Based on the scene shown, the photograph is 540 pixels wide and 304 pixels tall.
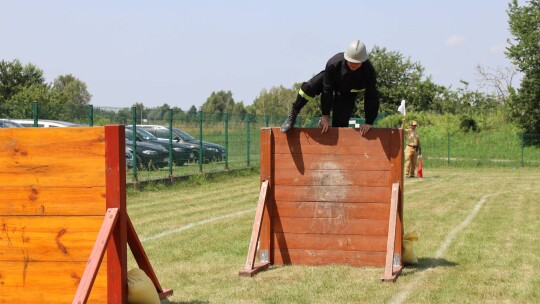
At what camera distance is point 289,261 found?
930 centimetres

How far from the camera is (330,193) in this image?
9.27 meters

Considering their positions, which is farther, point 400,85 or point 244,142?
point 400,85

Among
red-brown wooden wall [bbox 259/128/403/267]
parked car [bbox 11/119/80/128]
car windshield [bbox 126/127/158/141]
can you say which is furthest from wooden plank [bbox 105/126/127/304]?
car windshield [bbox 126/127/158/141]

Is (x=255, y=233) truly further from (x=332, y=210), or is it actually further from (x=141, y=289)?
(x=141, y=289)

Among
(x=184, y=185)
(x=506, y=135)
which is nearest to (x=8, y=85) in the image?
(x=506, y=135)

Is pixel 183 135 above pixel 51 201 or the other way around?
above

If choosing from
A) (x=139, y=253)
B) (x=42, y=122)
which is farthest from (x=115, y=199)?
(x=42, y=122)

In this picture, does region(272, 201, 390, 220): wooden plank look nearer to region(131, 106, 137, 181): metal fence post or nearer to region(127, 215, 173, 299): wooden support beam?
region(127, 215, 173, 299): wooden support beam

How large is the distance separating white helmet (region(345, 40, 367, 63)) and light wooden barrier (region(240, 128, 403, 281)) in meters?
0.88

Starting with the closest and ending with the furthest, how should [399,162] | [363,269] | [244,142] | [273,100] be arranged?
1. [363,269]
2. [399,162]
3. [244,142]
4. [273,100]

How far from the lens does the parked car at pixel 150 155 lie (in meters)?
20.7

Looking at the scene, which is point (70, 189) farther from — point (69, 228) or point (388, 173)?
point (388, 173)

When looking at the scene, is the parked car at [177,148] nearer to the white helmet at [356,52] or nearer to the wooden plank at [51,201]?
the white helmet at [356,52]

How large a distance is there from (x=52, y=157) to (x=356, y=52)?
3.69m
